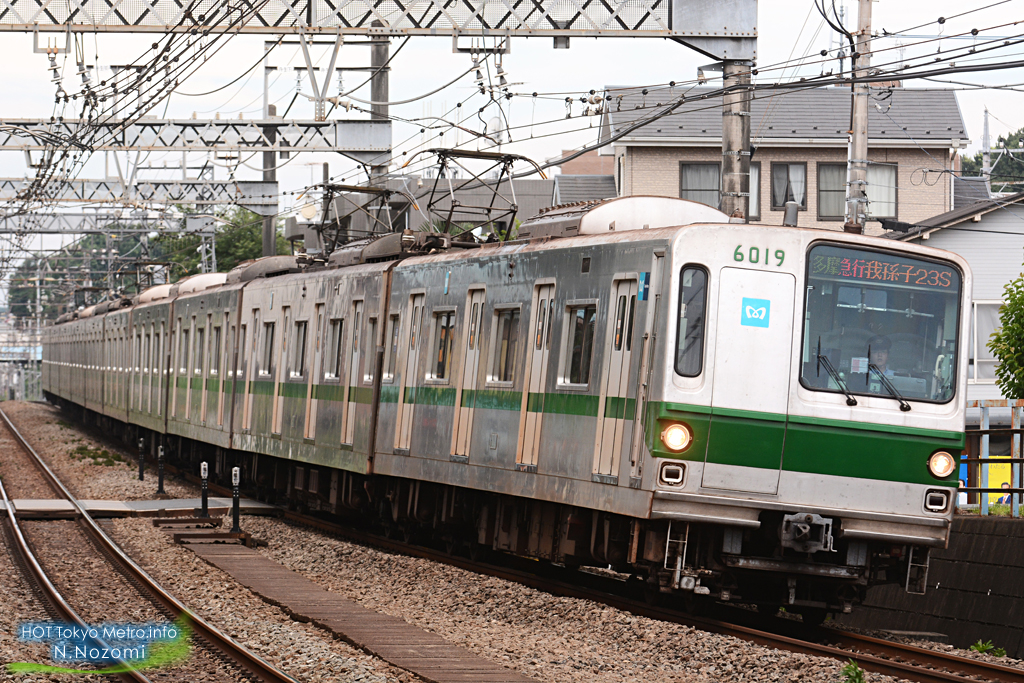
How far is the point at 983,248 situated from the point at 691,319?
16.6 m

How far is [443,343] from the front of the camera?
43.1 ft

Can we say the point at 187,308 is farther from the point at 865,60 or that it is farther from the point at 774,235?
the point at 774,235

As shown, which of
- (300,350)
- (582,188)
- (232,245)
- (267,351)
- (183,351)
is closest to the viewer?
(300,350)

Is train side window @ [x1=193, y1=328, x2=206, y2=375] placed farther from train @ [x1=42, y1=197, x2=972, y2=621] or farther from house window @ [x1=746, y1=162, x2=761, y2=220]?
house window @ [x1=746, y1=162, x2=761, y2=220]

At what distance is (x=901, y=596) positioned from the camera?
36.7 ft

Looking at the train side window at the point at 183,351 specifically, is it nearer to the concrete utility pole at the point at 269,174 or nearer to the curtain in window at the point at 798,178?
the concrete utility pole at the point at 269,174

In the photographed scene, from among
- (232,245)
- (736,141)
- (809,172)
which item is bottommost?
(736,141)

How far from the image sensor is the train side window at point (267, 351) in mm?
18859

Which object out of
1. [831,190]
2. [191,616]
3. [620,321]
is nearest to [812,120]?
[831,190]

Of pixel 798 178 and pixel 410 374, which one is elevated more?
pixel 798 178

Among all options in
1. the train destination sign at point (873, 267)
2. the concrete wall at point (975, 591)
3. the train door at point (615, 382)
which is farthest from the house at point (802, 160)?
the train destination sign at point (873, 267)

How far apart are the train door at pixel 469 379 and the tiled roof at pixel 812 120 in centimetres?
1939

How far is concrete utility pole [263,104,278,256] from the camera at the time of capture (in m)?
24.7

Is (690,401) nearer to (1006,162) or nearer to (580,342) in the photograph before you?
(580,342)
